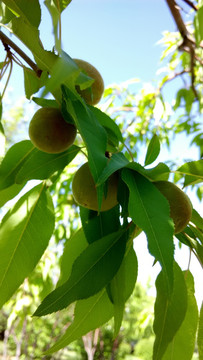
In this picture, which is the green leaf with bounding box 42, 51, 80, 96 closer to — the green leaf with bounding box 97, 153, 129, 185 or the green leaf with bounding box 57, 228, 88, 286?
the green leaf with bounding box 97, 153, 129, 185

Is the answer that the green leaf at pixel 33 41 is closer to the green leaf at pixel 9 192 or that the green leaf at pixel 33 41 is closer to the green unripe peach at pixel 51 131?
the green unripe peach at pixel 51 131

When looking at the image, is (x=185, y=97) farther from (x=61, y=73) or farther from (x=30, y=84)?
(x=61, y=73)

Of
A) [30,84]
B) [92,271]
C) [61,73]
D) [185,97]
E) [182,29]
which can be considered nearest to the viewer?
[61,73]

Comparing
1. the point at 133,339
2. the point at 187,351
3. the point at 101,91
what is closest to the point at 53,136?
the point at 101,91

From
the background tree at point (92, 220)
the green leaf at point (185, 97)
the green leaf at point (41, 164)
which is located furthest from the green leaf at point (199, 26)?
the green leaf at point (185, 97)

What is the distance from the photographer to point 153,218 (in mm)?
473

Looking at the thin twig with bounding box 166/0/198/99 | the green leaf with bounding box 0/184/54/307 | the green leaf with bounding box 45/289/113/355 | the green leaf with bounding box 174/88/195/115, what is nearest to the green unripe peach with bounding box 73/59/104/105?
the green leaf with bounding box 0/184/54/307

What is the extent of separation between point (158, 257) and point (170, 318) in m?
0.25

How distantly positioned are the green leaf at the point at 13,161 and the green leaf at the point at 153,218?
24 cm

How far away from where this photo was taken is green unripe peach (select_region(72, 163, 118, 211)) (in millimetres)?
583

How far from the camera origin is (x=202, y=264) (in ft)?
2.19

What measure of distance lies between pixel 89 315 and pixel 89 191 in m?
0.23

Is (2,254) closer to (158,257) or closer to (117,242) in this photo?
(117,242)

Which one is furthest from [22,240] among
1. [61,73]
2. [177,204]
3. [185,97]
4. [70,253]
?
[185,97]
